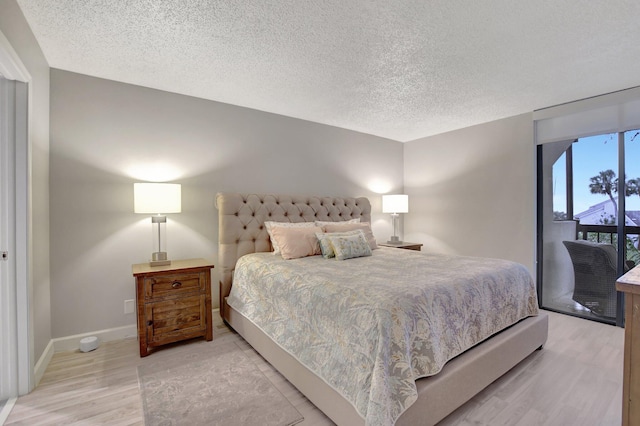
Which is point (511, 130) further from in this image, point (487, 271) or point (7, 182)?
point (7, 182)

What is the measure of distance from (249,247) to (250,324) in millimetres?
843

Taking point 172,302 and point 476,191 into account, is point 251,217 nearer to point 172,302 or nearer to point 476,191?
point 172,302

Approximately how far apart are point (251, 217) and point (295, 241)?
631 millimetres

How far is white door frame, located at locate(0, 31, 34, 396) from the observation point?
1743 millimetres

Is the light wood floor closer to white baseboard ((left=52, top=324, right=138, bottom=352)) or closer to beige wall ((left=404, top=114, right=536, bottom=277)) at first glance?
white baseboard ((left=52, top=324, right=138, bottom=352))

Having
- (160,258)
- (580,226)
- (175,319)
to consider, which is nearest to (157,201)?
(160,258)

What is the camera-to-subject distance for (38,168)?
2.06 m

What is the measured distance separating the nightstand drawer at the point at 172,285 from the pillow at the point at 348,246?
1203mm

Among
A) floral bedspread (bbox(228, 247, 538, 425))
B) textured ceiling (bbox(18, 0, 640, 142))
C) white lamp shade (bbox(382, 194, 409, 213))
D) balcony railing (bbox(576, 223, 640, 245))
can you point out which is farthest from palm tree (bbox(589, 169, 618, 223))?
white lamp shade (bbox(382, 194, 409, 213))

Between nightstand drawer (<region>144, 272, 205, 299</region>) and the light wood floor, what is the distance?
508 millimetres

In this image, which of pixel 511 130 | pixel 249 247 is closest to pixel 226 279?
pixel 249 247

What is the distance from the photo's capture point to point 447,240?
166 inches

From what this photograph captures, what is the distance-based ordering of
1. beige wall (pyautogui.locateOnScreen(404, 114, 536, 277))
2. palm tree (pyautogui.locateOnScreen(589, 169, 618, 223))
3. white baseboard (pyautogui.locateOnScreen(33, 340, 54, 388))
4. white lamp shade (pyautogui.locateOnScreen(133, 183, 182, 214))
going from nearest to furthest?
white baseboard (pyautogui.locateOnScreen(33, 340, 54, 388)) → white lamp shade (pyautogui.locateOnScreen(133, 183, 182, 214)) → palm tree (pyautogui.locateOnScreen(589, 169, 618, 223)) → beige wall (pyautogui.locateOnScreen(404, 114, 536, 277))

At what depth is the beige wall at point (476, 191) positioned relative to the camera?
343 cm
